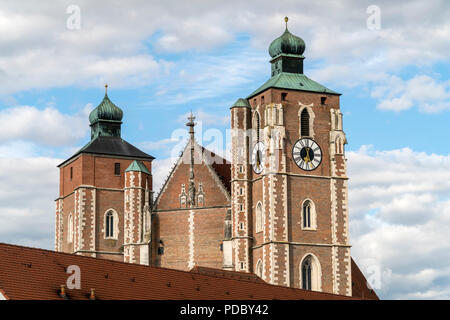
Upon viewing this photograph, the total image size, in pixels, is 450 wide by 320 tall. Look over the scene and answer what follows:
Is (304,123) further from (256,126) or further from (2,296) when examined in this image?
(2,296)

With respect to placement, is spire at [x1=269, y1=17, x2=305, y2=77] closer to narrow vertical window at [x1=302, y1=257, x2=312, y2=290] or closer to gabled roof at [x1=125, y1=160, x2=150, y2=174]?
gabled roof at [x1=125, y1=160, x2=150, y2=174]

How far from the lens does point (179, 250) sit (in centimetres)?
9788

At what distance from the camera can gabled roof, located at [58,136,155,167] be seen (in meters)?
104

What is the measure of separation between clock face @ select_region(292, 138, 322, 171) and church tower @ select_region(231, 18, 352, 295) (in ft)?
0.25

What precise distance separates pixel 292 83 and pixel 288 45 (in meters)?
4.03

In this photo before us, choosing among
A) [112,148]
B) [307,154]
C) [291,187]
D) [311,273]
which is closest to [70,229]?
[112,148]

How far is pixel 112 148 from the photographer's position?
104688mm

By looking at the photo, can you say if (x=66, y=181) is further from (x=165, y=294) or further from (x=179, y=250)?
(x=165, y=294)

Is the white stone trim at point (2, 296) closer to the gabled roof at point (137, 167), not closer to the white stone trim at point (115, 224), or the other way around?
the gabled roof at point (137, 167)

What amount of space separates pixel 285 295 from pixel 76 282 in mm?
14077

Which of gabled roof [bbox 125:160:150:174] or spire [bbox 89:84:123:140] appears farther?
spire [bbox 89:84:123:140]

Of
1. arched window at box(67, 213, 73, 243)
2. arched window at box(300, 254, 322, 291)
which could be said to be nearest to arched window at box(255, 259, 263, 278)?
arched window at box(300, 254, 322, 291)

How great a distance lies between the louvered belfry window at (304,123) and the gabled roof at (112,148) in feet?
58.8
